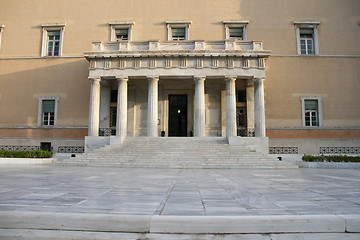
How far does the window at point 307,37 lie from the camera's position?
2497cm

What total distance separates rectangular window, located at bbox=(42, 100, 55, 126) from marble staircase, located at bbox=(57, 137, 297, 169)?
32.2 ft

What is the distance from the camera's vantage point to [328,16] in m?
25.3

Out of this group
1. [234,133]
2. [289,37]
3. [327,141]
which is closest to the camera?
[234,133]

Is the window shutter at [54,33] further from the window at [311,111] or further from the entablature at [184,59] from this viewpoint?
the window at [311,111]

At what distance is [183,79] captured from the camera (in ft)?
77.0

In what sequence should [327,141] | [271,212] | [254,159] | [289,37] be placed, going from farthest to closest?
[289,37]
[327,141]
[254,159]
[271,212]

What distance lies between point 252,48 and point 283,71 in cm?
530

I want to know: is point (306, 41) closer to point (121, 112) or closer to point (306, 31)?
point (306, 31)

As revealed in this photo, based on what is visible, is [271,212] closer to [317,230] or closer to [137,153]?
[317,230]

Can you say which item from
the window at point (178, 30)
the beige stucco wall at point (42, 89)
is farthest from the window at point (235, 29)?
the beige stucco wall at point (42, 89)

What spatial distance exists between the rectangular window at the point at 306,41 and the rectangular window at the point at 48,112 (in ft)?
83.7

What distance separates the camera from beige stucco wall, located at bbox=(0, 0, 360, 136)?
24266 mm

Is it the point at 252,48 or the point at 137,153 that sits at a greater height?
the point at 252,48

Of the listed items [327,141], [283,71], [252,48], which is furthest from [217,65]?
[327,141]
